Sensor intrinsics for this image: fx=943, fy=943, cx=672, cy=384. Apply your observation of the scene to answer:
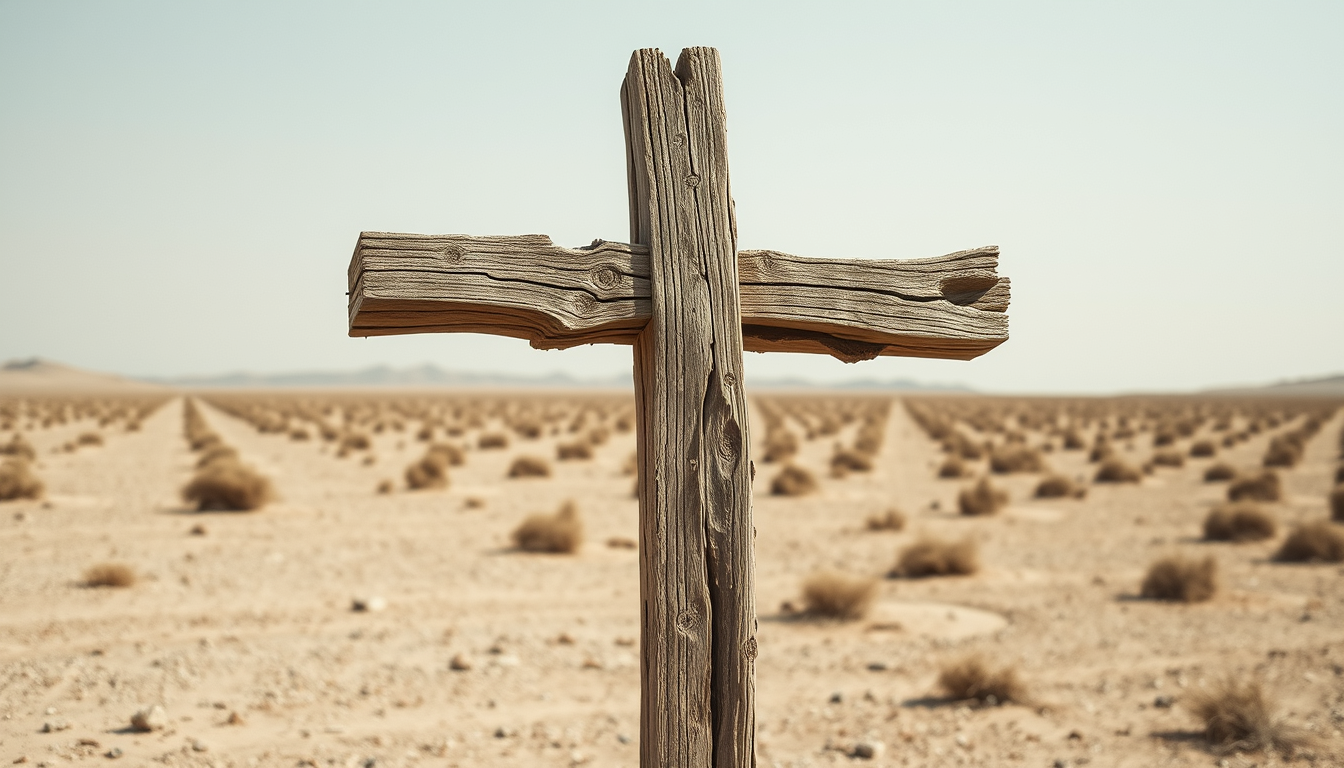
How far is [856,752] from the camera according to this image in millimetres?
5777

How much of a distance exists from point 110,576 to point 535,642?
15.4 ft

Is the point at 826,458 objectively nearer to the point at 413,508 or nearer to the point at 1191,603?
the point at 413,508

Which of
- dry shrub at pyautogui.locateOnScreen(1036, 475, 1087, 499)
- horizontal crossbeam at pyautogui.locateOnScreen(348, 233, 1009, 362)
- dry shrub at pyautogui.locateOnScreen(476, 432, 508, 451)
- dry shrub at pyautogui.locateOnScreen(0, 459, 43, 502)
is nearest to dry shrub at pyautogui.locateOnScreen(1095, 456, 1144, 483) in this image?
dry shrub at pyautogui.locateOnScreen(1036, 475, 1087, 499)

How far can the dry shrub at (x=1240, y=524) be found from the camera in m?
13.5

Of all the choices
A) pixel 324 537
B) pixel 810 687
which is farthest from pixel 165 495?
pixel 810 687

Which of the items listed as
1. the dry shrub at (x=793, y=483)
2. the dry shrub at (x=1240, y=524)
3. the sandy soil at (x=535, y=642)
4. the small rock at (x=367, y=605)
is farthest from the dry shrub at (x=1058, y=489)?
the small rock at (x=367, y=605)

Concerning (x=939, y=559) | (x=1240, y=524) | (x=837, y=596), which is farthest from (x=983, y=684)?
(x=1240, y=524)

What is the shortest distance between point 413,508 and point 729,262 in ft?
48.1

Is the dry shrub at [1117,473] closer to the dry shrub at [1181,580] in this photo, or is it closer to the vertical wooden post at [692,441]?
the dry shrub at [1181,580]

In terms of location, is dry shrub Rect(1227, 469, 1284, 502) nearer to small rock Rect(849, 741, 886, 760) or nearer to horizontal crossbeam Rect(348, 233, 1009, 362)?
small rock Rect(849, 741, 886, 760)

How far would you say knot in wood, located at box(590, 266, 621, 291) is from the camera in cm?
232

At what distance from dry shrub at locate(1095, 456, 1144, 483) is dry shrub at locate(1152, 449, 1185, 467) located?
3982 millimetres

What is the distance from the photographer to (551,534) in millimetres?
12164

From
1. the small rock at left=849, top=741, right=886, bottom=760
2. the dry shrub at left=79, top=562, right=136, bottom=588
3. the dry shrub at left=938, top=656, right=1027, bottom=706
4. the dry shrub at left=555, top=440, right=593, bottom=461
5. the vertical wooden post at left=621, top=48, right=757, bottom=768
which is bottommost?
the small rock at left=849, top=741, right=886, bottom=760
